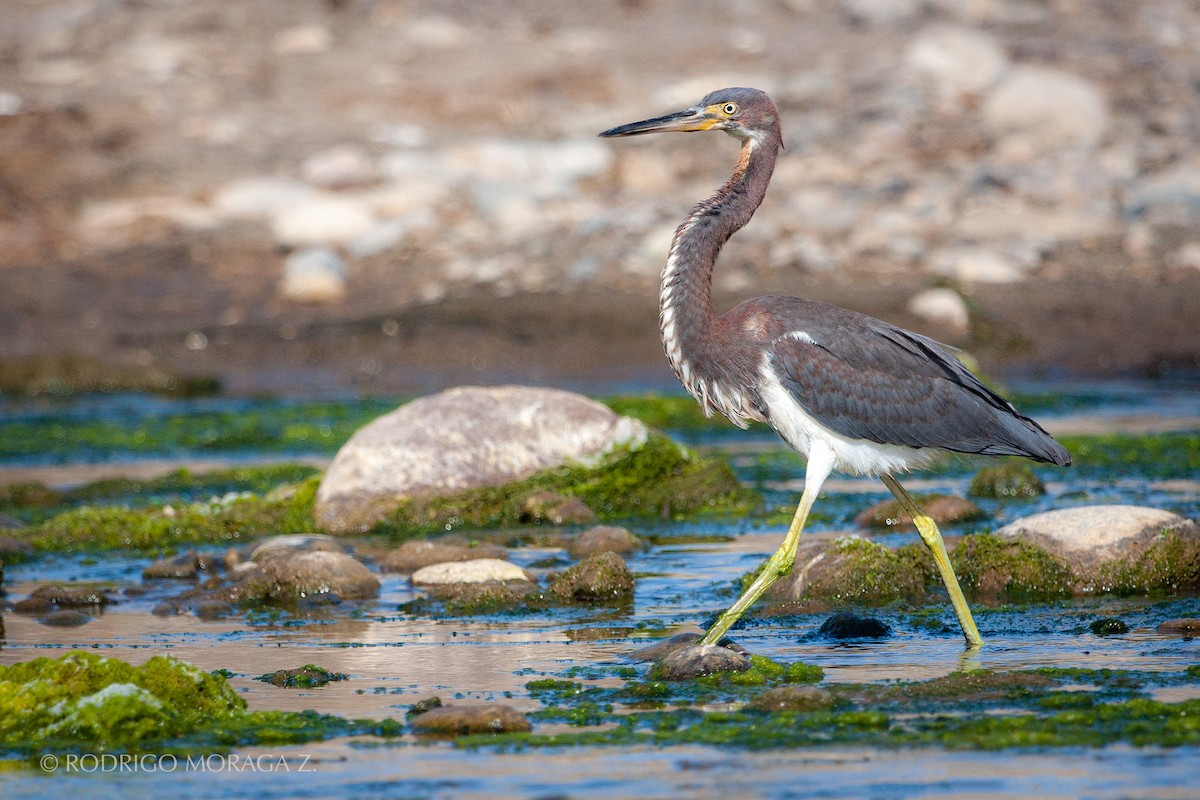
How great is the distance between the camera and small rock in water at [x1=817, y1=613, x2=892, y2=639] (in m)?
7.62

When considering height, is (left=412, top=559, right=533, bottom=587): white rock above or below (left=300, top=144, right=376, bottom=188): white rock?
below

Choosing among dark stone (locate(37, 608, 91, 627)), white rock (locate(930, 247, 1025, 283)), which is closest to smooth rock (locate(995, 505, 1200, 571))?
dark stone (locate(37, 608, 91, 627))

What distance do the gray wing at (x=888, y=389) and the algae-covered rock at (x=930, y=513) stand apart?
8.49 ft

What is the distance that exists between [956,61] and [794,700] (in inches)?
735

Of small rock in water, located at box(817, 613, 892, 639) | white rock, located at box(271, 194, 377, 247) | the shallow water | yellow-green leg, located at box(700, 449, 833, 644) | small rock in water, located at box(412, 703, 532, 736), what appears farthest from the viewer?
white rock, located at box(271, 194, 377, 247)

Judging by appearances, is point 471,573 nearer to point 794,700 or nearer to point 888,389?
point 888,389

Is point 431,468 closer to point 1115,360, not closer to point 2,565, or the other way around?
point 2,565

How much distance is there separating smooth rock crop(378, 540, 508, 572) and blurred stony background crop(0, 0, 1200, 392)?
9.24 meters

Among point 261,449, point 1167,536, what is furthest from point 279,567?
point 261,449

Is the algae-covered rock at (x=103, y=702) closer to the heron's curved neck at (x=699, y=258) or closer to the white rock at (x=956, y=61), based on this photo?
the heron's curved neck at (x=699, y=258)

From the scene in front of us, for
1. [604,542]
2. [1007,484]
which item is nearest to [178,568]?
[604,542]

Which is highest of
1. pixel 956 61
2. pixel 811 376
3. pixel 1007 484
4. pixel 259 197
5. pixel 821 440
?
pixel 956 61

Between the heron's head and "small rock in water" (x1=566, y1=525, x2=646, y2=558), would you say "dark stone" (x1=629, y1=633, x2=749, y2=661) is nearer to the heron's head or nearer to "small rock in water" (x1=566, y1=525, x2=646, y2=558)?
the heron's head

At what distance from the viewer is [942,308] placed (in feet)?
60.7
